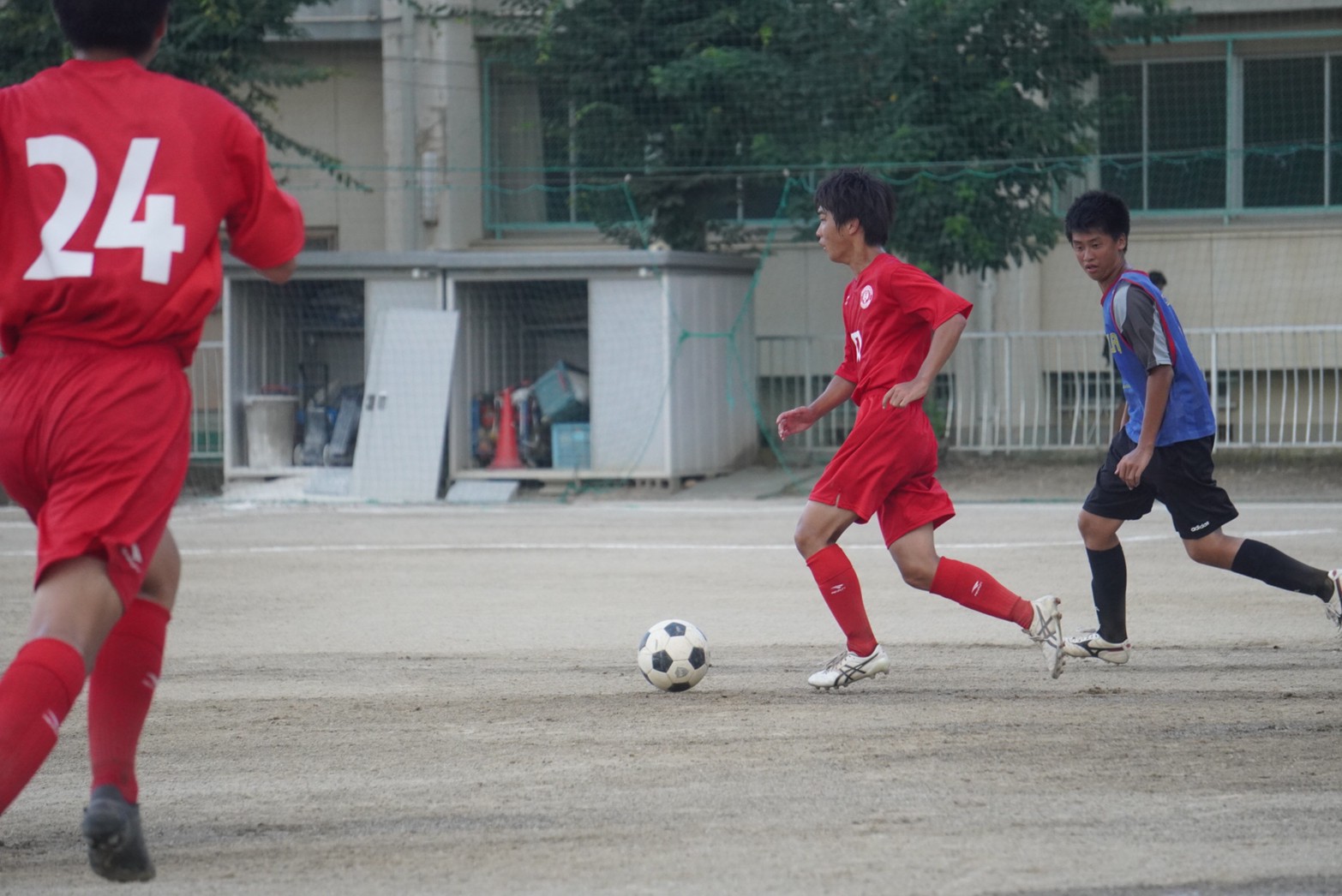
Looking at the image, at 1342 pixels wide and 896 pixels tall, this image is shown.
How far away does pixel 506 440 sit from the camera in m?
17.6

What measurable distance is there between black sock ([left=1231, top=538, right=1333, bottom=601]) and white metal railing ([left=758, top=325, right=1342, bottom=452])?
1039 cm

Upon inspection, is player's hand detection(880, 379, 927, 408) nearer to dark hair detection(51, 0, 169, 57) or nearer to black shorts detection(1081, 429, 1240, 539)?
black shorts detection(1081, 429, 1240, 539)

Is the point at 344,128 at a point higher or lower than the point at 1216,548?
higher

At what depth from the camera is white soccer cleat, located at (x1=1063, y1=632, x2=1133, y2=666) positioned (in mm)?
6262

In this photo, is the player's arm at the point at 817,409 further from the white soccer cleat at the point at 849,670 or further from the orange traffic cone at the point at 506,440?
the orange traffic cone at the point at 506,440

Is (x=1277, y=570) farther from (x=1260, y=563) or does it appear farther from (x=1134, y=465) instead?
(x=1134, y=465)

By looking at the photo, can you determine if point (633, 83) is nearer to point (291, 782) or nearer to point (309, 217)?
point (309, 217)

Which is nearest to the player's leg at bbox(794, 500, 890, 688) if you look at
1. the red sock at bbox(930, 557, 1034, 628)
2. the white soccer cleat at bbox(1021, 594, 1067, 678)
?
the red sock at bbox(930, 557, 1034, 628)

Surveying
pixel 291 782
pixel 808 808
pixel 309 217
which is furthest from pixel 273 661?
pixel 309 217

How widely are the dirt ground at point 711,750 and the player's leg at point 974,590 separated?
0.22 metres

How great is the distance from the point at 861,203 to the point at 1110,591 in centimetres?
185

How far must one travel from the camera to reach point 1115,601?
248 inches

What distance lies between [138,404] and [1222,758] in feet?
10.4

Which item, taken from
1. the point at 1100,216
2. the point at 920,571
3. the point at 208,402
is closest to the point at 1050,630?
the point at 920,571
